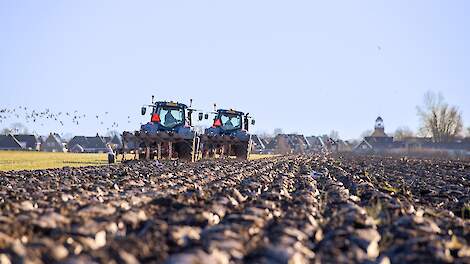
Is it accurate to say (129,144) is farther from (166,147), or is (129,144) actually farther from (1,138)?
(1,138)

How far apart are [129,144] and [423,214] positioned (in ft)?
66.8

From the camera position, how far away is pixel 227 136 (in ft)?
99.6

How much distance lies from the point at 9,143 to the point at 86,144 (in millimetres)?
15444

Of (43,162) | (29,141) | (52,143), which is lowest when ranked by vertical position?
(43,162)

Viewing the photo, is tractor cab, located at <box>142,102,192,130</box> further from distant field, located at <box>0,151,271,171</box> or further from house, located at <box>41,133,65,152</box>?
house, located at <box>41,133,65,152</box>

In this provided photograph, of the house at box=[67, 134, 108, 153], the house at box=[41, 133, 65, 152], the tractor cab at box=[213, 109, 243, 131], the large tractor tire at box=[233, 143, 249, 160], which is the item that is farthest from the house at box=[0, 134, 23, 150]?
the large tractor tire at box=[233, 143, 249, 160]

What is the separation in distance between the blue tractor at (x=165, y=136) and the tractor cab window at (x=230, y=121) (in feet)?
15.3

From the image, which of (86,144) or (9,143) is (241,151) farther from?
(86,144)

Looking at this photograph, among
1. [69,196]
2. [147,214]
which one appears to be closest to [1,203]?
[69,196]

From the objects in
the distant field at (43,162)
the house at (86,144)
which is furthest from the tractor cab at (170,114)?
the house at (86,144)

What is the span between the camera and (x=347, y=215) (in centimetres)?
640

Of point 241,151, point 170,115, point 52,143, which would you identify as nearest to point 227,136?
point 241,151

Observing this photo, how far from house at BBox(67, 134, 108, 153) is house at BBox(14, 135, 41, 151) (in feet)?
21.1

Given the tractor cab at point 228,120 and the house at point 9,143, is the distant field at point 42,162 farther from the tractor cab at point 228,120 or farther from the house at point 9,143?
the house at point 9,143
